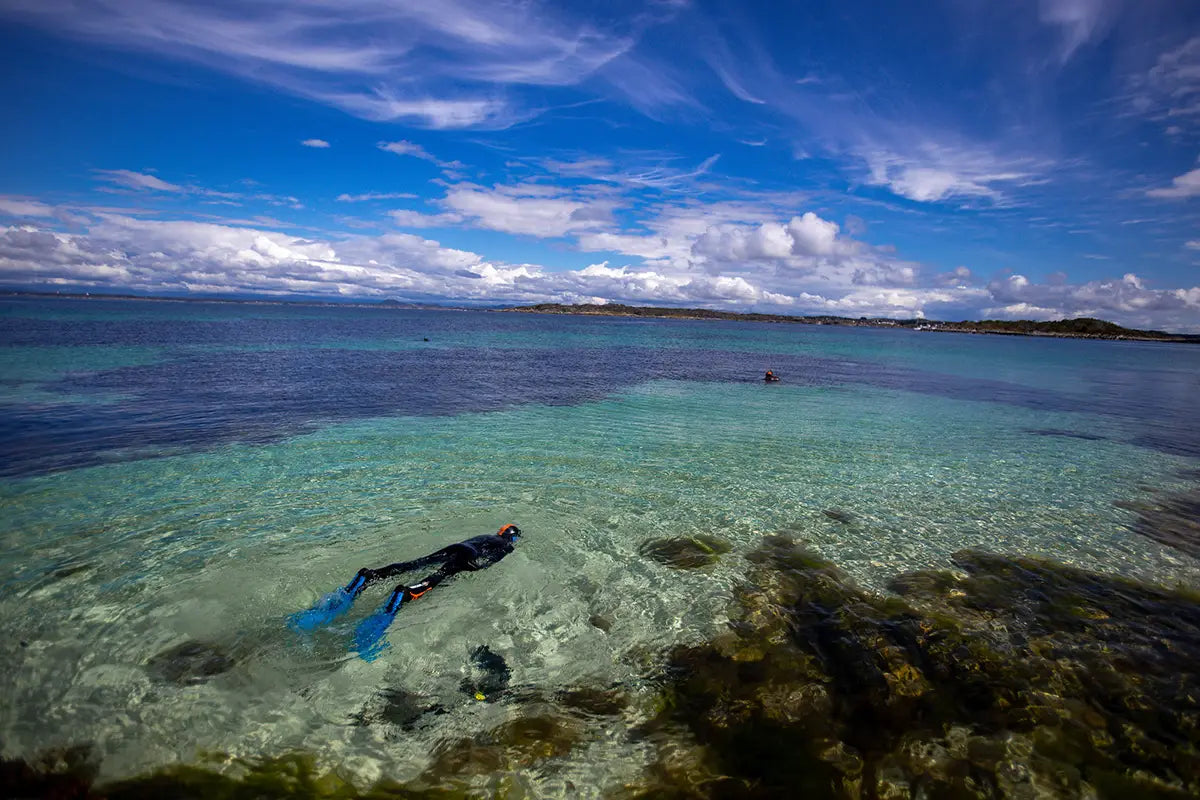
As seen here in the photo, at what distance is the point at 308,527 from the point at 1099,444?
1227 inches

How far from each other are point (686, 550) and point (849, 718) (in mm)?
5155

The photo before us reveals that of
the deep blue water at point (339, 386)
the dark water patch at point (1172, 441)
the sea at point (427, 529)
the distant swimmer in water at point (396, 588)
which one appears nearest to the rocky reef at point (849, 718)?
the sea at point (427, 529)

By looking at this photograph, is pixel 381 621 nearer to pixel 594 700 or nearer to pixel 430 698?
pixel 430 698

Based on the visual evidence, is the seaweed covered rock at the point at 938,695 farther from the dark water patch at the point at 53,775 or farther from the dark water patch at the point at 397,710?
the dark water patch at the point at 53,775

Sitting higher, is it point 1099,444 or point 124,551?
point 1099,444

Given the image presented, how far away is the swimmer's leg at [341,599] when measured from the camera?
867 centimetres

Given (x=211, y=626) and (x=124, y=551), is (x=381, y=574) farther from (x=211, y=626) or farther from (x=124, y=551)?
(x=124, y=551)

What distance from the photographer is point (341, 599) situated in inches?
360

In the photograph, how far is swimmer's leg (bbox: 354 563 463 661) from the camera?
8078mm

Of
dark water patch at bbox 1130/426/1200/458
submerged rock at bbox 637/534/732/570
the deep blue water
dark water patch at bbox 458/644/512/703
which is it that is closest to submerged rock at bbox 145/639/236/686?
dark water patch at bbox 458/644/512/703

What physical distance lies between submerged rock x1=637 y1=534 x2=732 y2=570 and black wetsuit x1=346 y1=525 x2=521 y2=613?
3.10 metres

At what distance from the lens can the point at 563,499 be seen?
1452cm

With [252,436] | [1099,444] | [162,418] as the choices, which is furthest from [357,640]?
[1099,444]

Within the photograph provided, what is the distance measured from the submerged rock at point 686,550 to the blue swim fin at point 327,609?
582 cm
